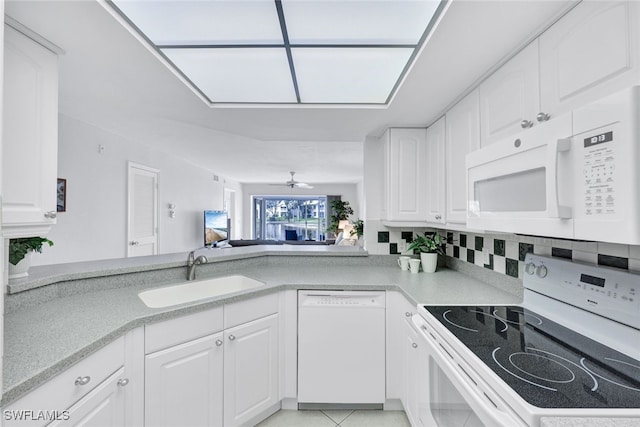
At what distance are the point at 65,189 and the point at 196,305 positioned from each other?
2401 mm

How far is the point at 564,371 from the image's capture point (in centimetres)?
82

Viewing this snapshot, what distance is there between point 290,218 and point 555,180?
855 cm

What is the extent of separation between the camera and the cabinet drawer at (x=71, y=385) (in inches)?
31.1

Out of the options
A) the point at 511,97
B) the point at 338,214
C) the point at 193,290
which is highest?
the point at 511,97

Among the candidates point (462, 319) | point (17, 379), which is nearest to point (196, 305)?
point (17, 379)

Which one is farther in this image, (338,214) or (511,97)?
(338,214)

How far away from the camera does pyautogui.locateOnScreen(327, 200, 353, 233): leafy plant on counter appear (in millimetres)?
8094

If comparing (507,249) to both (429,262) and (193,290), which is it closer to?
(429,262)

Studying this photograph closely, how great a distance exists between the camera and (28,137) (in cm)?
113

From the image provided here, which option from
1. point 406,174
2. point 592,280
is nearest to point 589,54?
point 592,280

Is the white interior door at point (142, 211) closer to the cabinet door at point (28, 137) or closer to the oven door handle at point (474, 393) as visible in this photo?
the cabinet door at point (28, 137)

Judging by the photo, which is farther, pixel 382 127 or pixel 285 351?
pixel 382 127

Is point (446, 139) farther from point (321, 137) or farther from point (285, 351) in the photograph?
point (285, 351)

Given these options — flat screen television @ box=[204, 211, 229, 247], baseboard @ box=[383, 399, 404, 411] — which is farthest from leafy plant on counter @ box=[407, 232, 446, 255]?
flat screen television @ box=[204, 211, 229, 247]
